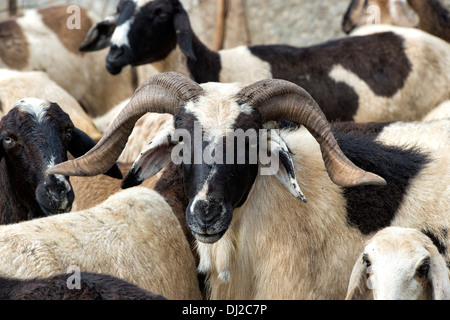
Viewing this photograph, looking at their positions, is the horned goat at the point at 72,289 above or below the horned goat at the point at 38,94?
above

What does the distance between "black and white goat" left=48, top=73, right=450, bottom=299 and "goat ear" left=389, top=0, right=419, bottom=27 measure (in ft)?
18.1

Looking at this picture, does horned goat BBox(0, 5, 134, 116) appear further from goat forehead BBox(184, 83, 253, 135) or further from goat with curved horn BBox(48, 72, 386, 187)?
goat forehead BBox(184, 83, 253, 135)

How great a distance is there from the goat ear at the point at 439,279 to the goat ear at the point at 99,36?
19.0 ft

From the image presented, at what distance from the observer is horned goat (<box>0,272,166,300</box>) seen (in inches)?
147

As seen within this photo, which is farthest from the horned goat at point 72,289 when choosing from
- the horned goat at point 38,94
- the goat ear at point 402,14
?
the goat ear at point 402,14

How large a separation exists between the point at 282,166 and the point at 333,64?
407 cm

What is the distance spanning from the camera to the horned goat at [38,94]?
7.57m

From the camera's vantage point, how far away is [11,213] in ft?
19.1

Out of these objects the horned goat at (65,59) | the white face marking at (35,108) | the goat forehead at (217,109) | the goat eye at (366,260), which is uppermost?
the goat forehead at (217,109)

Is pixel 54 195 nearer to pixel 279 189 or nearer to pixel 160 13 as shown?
pixel 279 189

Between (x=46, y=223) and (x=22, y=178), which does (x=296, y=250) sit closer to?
(x=46, y=223)

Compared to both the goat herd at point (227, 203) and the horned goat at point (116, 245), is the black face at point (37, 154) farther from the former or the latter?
the horned goat at point (116, 245)

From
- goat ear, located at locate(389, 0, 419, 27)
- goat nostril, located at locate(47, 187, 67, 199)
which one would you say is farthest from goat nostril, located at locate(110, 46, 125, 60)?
goat ear, located at locate(389, 0, 419, 27)
